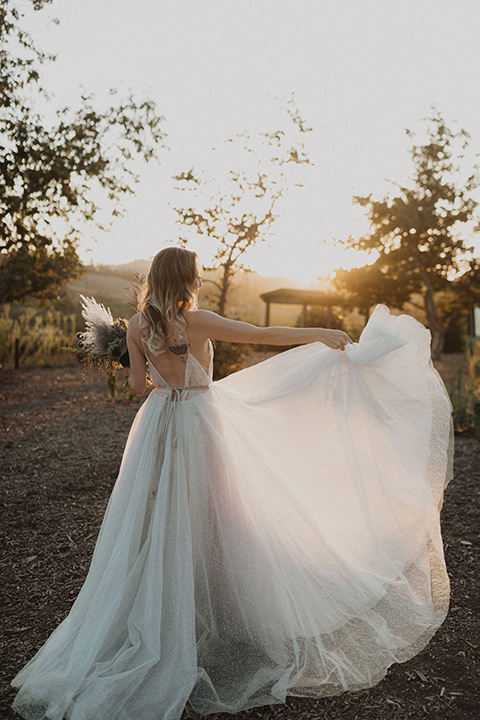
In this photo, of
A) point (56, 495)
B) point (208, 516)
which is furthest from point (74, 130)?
point (208, 516)

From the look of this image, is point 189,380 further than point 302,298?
No

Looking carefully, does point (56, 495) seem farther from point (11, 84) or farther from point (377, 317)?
point (11, 84)

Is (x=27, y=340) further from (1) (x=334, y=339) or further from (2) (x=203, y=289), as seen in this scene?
(1) (x=334, y=339)

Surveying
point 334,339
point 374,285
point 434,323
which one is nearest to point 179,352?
point 334,339

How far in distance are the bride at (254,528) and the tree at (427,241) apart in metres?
19.2

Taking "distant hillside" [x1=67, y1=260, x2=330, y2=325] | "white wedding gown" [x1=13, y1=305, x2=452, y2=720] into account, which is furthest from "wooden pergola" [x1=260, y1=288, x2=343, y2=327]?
"white wedding gown" [x1=13, y1=305, x2=452, y2=720]

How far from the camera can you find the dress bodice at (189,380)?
305 cm

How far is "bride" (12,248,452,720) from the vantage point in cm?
265

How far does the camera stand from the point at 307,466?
3.44 metres

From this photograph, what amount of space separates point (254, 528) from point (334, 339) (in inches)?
48.1

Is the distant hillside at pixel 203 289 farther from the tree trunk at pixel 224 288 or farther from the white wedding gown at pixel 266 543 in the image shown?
the white wedding gown at pixel 266 543

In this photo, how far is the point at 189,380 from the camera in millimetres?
3090

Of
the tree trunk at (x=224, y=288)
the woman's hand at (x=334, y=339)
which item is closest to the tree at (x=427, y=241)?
the tree trunk at (x=224, y=288)

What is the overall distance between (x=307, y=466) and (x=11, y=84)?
8.44 metres
